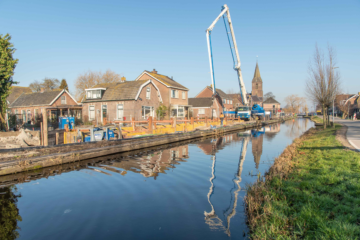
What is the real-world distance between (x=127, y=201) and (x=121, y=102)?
25.6 metres

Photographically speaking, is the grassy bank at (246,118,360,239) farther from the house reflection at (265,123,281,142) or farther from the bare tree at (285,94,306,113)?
the bare tree at (285,94,306,113)

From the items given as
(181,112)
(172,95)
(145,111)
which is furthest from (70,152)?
(181,112)

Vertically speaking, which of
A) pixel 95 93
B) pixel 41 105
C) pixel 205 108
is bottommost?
pixel 205 108

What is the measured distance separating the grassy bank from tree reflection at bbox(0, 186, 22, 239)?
5.52 metres

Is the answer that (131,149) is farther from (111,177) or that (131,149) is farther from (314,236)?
(314,236)

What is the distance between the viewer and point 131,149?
52.0 ft

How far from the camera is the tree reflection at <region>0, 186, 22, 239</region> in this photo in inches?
215

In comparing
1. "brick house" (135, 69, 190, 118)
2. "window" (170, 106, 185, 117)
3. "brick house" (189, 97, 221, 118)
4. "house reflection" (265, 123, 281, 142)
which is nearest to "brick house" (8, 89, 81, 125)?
"brick house" (135, 69, 190, 118)

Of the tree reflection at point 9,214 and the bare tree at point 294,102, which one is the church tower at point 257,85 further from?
the tree reflection at point 9,214

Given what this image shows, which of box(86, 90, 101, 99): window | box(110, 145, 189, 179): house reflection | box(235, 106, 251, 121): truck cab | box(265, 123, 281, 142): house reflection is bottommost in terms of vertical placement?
box(265, 123, 281, 142): house reflection

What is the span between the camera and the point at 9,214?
6.36 metres

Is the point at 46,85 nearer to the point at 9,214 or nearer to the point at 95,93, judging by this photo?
the point at 95,93

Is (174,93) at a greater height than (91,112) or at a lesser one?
greater

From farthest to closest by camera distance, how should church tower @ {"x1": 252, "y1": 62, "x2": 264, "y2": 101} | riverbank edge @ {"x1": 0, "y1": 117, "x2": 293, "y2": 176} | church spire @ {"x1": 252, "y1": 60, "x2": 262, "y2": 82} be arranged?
church spire @ {"x1": 252, "y1": 60, "x2": 262, "y2": 82}, church tower @ {"x1": 252, "y1": 62, "x2": 264, "y2": 101}, riverbank edge @ {"x1": 0, "y1": 117, "x2": 293, "y2": 176}
